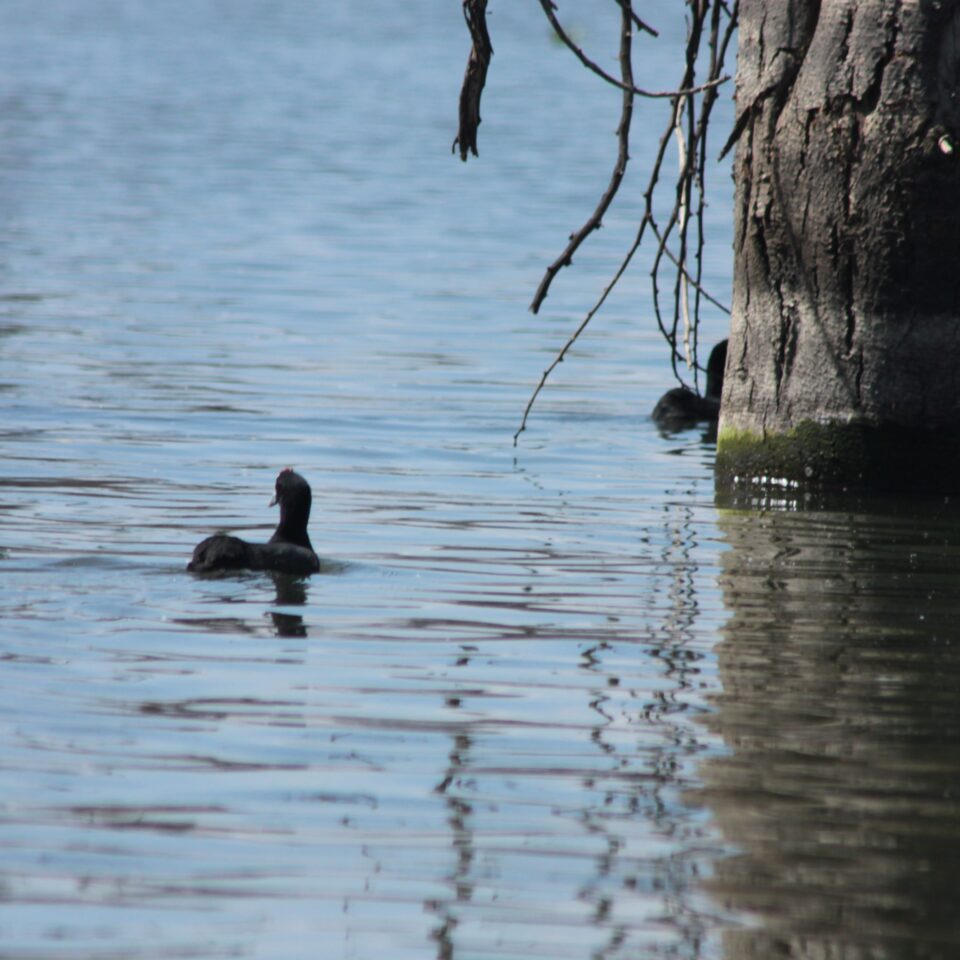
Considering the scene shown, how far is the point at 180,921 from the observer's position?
4746 mm

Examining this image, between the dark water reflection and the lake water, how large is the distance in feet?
0.06

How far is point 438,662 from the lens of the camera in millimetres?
7246

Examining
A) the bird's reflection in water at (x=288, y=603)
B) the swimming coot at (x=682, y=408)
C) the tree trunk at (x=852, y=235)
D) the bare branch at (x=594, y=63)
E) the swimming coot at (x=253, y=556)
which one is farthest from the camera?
the swimming coot at (x=682, y=408)

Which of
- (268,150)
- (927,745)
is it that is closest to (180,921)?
(927,745)

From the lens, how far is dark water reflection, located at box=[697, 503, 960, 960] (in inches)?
195

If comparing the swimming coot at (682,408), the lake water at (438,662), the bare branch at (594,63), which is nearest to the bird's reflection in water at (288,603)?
the lake water at (438,662)

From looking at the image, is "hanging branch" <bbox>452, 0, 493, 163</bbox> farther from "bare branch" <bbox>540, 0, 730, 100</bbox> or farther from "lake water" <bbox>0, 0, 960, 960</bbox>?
"lake water" <bbox>0, 0, 960, 960</bbox>

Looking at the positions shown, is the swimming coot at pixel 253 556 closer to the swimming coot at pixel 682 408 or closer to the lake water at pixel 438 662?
the lake water at pixel 438 662

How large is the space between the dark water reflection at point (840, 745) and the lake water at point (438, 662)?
0.06 ft

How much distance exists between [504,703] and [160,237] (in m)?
19.2

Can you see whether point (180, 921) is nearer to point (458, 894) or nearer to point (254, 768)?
point (458, 894)

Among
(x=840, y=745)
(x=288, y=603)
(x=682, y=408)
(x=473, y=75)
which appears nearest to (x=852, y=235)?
(x=473, y=75)

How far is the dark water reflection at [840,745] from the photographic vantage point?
4941 mm

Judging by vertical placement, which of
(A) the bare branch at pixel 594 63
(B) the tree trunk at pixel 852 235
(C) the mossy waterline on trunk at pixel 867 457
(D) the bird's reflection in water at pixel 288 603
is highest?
(A) the bare branch at pixel 594 63
